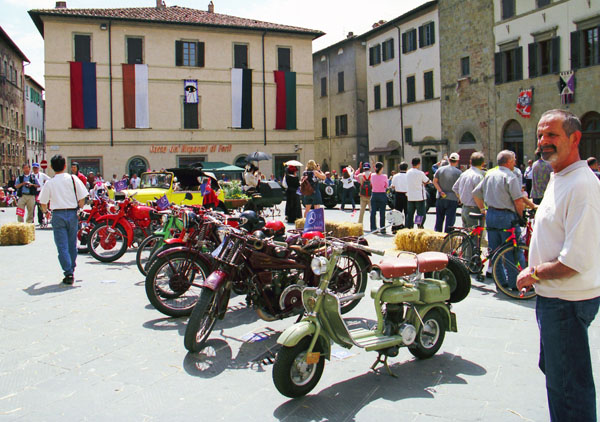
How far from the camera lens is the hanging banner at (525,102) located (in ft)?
94.7

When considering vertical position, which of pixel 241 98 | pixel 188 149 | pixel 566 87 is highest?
pixel 241 98

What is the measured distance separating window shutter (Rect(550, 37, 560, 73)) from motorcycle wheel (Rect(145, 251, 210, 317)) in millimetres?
25697

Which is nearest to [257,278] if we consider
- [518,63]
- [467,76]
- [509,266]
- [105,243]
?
[509,266]

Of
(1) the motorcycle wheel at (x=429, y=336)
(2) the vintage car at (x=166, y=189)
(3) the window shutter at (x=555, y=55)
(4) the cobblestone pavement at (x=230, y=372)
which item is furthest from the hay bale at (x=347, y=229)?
(3) the window shutter at (x=555, y=55)

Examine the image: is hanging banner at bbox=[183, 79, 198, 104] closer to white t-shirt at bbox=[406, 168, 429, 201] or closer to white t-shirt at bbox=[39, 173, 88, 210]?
white t-shirt at bbox=[406, 168, 429, 201]

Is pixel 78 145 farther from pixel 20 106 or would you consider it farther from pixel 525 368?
pixel 525 368

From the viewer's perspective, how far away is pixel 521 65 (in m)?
29.5

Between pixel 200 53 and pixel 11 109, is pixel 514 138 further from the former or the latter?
pixel 11 109

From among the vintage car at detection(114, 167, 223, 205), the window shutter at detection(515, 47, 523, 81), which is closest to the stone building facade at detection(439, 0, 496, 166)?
the window shutter at detection(515, 47, 523, 81)

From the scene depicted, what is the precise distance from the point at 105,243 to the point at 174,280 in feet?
14.5

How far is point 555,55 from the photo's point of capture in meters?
27.3

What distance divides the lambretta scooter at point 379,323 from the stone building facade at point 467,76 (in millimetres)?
28568

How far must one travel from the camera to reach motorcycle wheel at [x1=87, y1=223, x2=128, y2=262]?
10.3 meters

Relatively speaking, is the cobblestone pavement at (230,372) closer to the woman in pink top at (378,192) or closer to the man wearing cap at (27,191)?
the woman in pink top at (378,192)
